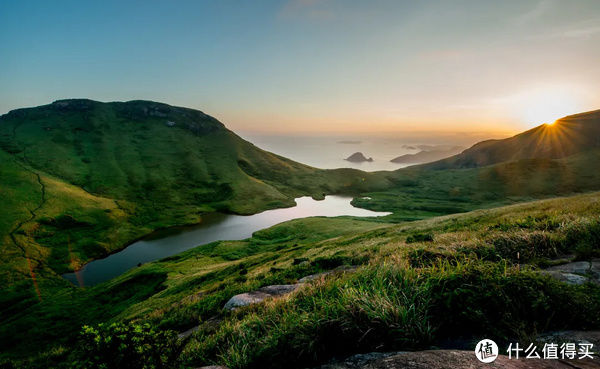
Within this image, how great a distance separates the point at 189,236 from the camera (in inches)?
3442

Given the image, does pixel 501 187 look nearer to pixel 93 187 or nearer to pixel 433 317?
pixel 433 317

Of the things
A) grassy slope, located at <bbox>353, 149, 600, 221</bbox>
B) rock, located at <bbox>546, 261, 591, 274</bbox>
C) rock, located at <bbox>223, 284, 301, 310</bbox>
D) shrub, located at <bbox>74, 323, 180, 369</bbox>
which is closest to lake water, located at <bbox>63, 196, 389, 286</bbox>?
grassy slope, located at <bbox>353, 149, 600, 221</bbox>

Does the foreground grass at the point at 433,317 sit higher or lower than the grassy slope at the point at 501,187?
higher

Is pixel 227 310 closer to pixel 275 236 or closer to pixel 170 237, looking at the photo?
pixel 275 236

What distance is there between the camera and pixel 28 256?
58.2m

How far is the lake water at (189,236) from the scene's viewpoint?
5825 cm

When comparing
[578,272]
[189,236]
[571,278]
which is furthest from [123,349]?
[189,236]

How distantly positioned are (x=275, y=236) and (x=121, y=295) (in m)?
44.3

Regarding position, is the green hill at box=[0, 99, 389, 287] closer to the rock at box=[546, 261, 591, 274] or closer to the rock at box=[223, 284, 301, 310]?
the rock at box=[223, 284, 301, 310]

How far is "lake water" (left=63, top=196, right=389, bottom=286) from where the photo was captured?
58250 millimetres

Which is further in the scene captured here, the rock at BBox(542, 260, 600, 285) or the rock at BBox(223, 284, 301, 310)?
the rock at BBox(223, 284, 301, 310)

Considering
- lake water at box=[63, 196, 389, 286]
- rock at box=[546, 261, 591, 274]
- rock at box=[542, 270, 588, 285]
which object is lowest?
lake water at box=[63, 196, 389, 286]

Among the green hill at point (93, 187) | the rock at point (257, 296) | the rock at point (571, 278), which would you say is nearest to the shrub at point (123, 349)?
the rock at point (257, 296)

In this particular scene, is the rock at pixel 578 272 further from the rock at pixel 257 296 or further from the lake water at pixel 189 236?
the lake water at pixel 189 236
